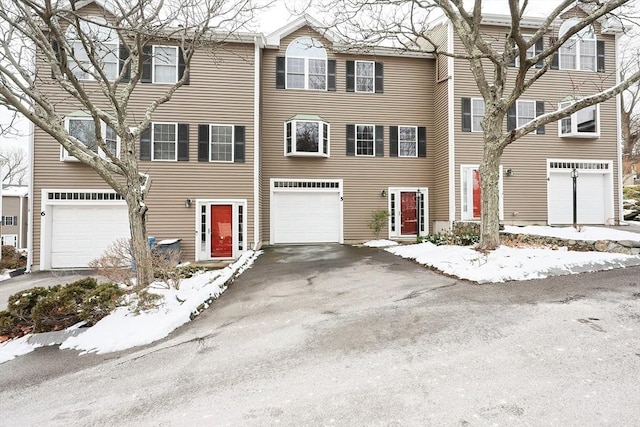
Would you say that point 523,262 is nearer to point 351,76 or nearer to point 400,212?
point 400,212

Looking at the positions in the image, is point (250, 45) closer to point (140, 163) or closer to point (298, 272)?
point (140, 163)

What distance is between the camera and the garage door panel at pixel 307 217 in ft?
43.4

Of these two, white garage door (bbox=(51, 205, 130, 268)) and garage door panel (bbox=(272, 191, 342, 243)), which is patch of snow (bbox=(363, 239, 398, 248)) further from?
white garage door (bbox=(51, 205, 130, 268))

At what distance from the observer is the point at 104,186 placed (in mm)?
11492

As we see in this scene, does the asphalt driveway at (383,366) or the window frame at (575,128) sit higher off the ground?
the window frame at (575,128)

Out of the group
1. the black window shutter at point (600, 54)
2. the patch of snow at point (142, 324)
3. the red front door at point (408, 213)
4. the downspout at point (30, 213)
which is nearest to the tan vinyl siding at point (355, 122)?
the red front door at point (408, 213)

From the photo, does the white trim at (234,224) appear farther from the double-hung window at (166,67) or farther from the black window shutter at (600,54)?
the black window shutter at (600,54)

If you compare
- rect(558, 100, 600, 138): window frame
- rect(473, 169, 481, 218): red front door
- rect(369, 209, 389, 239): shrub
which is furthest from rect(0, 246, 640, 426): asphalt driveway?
rect(558, 100, 600, 138): window frame

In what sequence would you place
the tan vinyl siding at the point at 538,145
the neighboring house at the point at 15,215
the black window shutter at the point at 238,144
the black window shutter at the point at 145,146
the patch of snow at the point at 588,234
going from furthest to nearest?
the neighboring house at the point at 15,215, the tan vinyl siding at the point at 538,145, the black window shutter at the point at 238,144, the black window shutter at the point at 145,146, the patch of snow at the point at 588,234

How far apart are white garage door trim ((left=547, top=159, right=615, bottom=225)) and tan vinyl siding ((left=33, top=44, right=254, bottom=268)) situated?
12.1m

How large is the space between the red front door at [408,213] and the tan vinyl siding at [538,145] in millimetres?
1864

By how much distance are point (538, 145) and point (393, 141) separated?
18.9 ft

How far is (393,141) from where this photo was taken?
13766mm

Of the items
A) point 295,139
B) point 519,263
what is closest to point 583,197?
point 519,263
